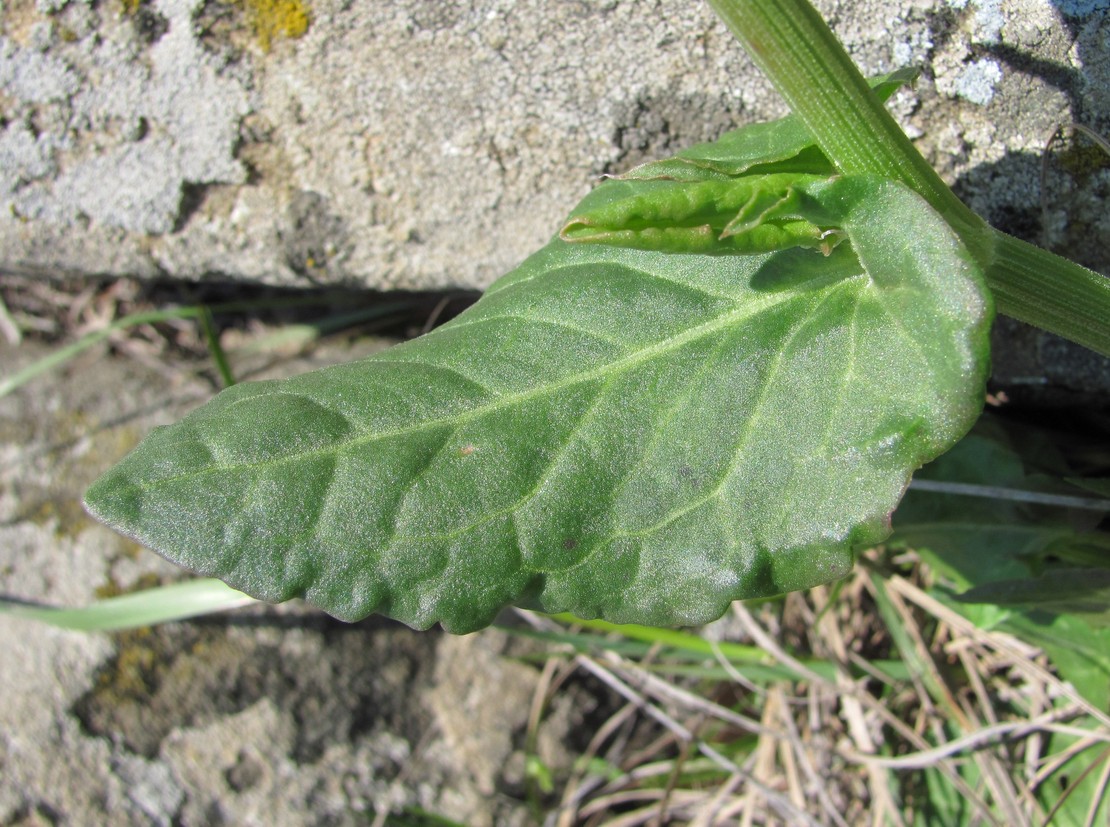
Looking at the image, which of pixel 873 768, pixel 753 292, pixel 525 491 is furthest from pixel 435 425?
pixel 873 768

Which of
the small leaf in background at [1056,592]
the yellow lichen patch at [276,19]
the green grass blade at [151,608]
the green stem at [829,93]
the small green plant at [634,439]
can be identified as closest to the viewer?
the green stem at [829,93]

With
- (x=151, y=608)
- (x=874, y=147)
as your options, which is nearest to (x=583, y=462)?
(x=874, y=147)

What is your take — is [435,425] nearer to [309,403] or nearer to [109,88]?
[309,403]

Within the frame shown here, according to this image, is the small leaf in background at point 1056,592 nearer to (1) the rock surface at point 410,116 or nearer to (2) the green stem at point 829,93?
(1) the rock surface at point 410,116

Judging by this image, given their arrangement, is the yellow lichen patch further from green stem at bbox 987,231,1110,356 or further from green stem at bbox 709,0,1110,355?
green stem at bbox 987,231,1110,356

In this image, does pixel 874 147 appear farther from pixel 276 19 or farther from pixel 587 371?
pixel 276 19

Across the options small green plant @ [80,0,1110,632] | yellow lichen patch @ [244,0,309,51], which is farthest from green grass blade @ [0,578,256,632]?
yellow lichen patch @ [244,0,309,51]

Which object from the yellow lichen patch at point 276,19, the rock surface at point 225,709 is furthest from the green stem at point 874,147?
the rock surface at point 225,709
